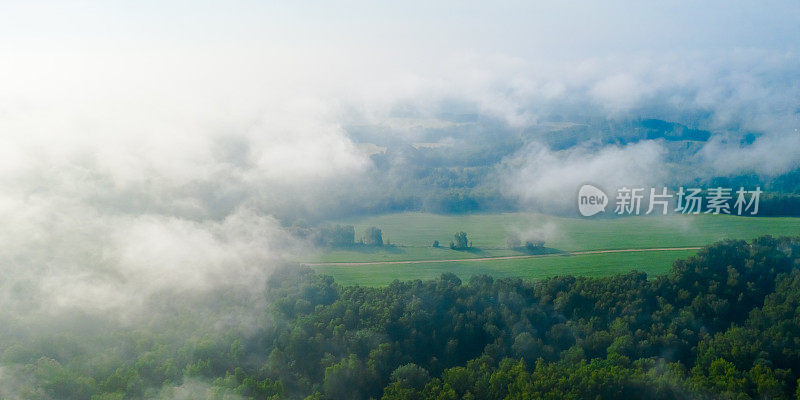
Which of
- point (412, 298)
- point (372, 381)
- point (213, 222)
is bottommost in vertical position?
point (372, 381)

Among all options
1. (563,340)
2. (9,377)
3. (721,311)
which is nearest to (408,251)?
(563,340)

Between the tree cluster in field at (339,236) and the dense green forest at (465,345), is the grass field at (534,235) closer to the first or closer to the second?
the tree cluster in field at (339,236)

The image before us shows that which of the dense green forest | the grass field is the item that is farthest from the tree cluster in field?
the dense green forest

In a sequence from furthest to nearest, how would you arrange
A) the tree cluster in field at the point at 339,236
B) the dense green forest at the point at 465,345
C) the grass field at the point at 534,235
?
1. the tree cluster in field at the point at 339,236
2. the grass field at the point at 534,235
3. the dense green forest at the point at 465,345

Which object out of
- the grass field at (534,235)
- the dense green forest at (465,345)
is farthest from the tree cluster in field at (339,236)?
the dense green forest at (465,345)

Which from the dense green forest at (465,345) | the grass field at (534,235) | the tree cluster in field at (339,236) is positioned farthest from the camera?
the tree cluster in field at (339,236)

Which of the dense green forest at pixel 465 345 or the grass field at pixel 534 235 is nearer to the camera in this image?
the dense green forest at pixel 465 345

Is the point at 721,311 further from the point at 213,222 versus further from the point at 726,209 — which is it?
the point at 213,222

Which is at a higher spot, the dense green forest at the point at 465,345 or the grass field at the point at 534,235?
the grass field at the point at 534,235
